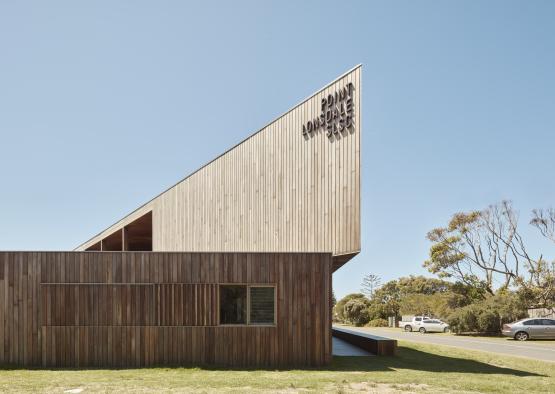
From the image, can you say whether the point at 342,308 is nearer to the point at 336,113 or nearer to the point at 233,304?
the point at 336,113

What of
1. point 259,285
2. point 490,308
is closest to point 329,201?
point 259,285

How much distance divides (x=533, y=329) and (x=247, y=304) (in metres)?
19.5

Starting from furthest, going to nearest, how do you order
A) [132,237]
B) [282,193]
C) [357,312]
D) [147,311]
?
1. [357,312]
2. [132,237]
3. [282,193]
4. [147,311]

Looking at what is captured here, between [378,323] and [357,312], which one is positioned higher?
[357,312]

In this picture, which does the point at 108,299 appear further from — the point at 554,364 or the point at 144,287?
the point at 554,364

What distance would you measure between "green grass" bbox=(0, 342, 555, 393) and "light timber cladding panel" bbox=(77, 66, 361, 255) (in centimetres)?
302

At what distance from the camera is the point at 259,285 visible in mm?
11844

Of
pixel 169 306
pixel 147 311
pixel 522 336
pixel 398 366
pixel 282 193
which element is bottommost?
pixel 522 336

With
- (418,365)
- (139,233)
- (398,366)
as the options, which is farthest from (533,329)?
(139,233)

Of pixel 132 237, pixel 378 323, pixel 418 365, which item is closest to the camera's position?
pixel 418 365

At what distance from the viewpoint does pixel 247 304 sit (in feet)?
38.8

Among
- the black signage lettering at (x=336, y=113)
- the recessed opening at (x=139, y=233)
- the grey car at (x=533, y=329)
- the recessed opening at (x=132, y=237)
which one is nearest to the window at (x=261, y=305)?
the black signage lettering at (x=336, y=113)

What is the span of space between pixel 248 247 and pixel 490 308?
19.6 m

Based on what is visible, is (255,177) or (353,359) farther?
(255,177)
